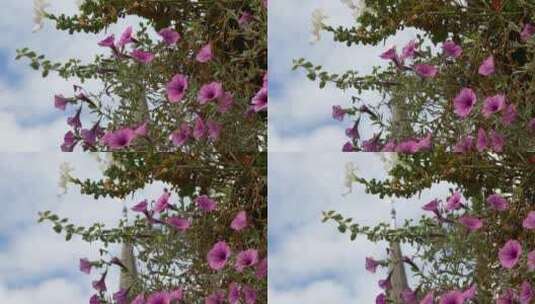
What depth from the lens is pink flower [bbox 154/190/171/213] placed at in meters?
2.50

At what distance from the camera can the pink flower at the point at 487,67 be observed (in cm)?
272

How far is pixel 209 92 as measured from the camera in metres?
2.60

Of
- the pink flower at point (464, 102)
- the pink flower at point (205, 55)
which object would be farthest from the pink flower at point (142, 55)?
the pink flower at point (464, 102)

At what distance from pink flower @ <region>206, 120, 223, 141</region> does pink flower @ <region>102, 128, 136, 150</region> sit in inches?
8.9

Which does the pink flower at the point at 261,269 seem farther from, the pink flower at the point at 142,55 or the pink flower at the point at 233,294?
the pink flower at the point at 142,55

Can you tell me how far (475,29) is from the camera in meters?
2.80

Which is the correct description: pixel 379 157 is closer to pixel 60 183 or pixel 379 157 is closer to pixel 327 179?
pixel 327 179

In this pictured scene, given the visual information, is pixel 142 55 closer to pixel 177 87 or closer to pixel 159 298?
pixel 177 87

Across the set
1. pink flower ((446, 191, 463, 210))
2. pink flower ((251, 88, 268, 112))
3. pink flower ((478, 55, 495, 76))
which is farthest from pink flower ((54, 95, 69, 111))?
pink flower ((478, 55, 495, 76))

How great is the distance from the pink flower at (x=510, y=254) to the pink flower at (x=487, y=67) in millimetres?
557

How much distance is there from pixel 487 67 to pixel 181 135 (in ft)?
3.24

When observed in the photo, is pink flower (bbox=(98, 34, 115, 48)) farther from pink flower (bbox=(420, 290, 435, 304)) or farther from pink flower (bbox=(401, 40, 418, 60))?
pink flower (bbox=(420, 290, 435, 304))

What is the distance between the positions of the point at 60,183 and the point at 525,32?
1518mm

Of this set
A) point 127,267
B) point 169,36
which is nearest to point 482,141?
point 169,36
